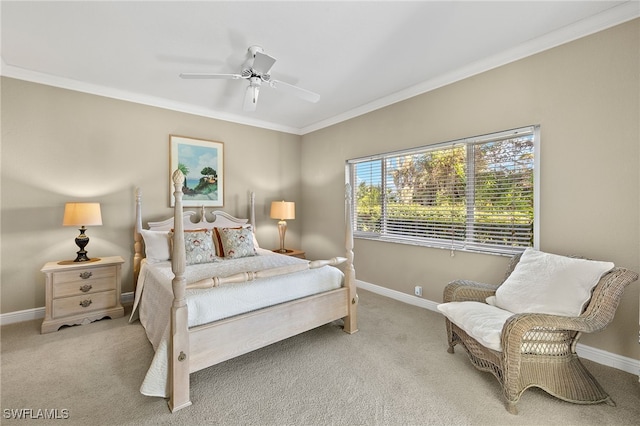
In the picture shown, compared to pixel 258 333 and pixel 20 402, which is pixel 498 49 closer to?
pixel 258 333

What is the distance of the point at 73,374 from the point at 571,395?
3.46m

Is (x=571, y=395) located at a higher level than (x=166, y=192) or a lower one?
lower

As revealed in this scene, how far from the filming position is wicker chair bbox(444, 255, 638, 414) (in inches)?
68.3

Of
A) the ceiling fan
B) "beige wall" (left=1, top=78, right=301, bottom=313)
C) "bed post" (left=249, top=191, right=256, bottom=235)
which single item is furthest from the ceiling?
"bed post" (left=249, top=191, right=256, bottom=235)

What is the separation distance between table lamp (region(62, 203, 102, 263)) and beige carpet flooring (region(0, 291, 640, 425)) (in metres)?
0.85

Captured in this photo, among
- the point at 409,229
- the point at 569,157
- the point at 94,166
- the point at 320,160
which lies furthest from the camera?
the point at 320,160

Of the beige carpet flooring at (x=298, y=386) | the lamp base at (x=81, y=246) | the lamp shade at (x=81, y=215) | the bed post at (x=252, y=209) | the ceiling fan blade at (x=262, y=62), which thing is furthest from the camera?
the bed post at (x=252, y=209)

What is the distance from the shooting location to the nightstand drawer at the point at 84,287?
9.42ft

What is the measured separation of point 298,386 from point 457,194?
2.53 m

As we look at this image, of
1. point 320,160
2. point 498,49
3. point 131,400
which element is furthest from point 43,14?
point 498,49

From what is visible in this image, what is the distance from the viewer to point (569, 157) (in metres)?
2.39

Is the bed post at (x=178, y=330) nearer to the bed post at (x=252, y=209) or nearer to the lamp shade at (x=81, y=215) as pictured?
the lamp shade at (x=81, y=215)


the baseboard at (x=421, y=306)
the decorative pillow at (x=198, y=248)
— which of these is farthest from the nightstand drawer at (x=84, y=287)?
the decorative pillow at (x=198, y=248)

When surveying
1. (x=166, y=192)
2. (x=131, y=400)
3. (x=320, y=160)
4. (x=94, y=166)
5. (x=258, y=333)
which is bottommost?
(x=131, y=400)
